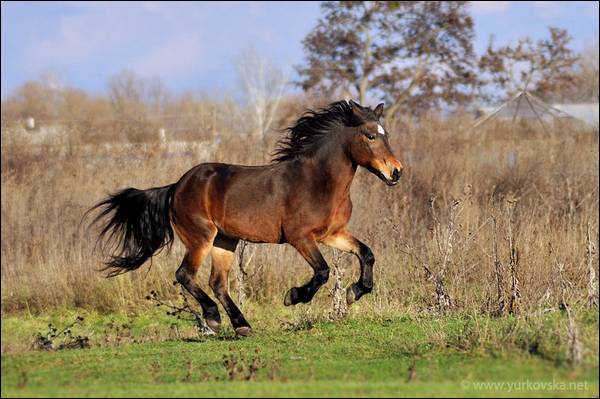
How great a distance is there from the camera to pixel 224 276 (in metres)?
8.49

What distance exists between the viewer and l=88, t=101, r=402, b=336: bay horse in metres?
7.46

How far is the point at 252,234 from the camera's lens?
789 cm

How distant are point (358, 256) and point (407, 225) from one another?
586 centimetres

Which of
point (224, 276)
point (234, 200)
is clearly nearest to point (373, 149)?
point (234, 200)

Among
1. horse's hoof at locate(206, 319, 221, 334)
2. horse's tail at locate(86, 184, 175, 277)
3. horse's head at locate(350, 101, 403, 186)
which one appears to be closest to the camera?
horse's head at locate(350, 101, 403, 186)

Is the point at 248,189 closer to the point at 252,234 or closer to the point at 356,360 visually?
the point at 252,234

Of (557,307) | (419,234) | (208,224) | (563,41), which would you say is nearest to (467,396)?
(557,307)

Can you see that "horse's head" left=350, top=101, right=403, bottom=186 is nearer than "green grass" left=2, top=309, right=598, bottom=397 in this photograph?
No

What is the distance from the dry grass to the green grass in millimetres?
1525

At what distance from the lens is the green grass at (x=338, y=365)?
4.48m

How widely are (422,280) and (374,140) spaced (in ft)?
9.93

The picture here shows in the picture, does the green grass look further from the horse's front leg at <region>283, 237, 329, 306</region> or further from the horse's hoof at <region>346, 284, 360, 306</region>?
the horse's front leg at <region>283, 237, 329, 306</region>

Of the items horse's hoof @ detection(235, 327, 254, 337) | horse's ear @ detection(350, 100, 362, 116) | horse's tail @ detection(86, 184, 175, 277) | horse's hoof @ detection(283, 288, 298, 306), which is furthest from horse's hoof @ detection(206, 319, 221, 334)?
horse's ear @ detection(350, 100, 362, 116)

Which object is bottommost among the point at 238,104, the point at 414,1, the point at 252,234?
the point at 252,234
